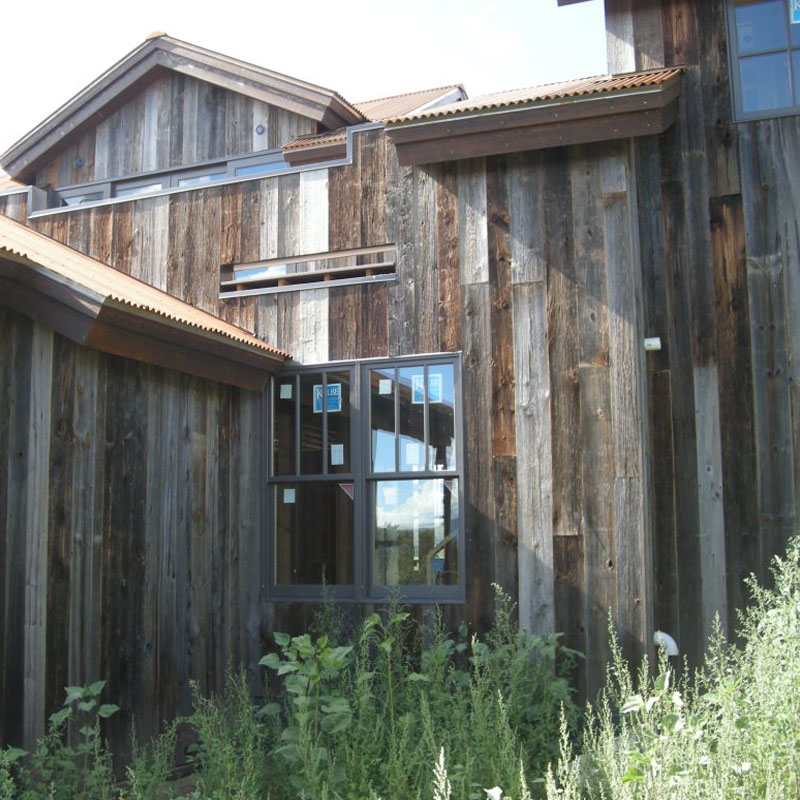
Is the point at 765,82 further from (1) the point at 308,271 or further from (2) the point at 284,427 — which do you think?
(2) the point at 284,427

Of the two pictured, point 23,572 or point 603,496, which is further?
point 603,496

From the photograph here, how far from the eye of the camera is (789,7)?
7.28m

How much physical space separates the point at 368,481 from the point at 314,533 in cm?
61

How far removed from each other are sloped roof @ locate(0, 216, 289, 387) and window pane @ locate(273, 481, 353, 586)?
993mm

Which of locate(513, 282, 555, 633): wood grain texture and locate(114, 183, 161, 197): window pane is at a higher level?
locate(114, 183, 161, 197): window pane

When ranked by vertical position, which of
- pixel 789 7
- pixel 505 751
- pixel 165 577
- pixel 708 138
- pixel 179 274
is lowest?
pixel 505 751

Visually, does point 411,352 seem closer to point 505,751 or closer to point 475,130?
point 475,130

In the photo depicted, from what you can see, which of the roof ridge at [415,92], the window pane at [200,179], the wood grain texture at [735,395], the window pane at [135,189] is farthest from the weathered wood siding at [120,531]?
the roof ridge at [415,92]

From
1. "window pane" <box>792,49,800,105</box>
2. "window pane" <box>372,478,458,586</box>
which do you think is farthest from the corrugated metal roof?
"window pane" <box>792,49,800,105</box>

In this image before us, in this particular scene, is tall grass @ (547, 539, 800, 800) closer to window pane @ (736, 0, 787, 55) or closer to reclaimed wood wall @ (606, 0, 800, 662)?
reclaimed wood wall @ (606, 0, 800, 662)

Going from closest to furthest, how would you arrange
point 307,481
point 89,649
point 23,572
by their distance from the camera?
point 23,572, point 89,649, point 307,481

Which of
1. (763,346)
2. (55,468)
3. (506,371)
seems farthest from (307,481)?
(763,346)

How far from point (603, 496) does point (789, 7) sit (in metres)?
3.86

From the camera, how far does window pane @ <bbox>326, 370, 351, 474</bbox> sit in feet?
25.0
